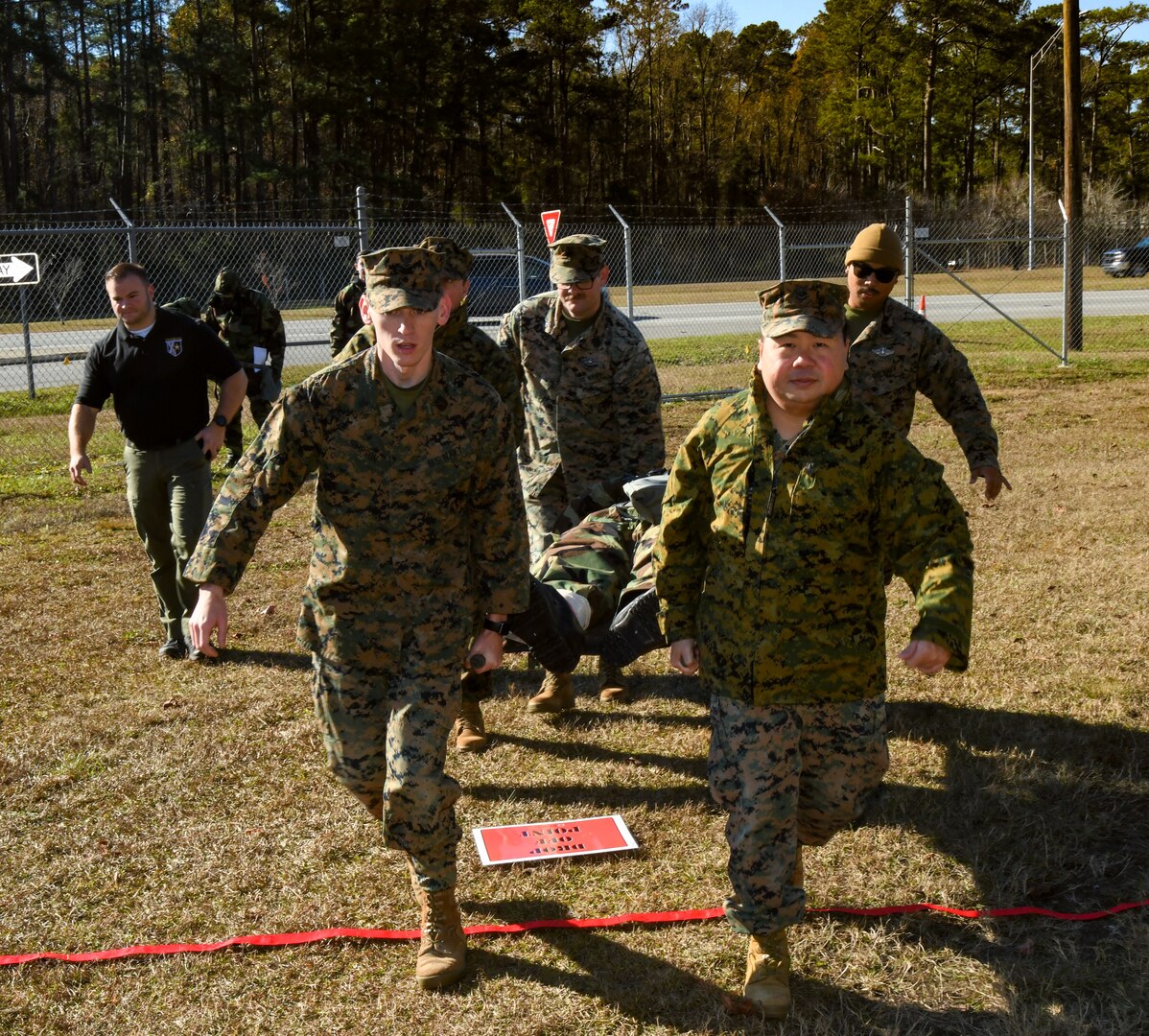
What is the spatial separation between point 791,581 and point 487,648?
0.97 meters

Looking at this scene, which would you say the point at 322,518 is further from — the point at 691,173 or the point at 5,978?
the point at 691,173

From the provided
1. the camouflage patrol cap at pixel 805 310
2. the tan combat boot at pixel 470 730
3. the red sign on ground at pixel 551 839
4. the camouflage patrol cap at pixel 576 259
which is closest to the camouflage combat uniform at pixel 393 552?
the red sign on ground at pixel 551 839

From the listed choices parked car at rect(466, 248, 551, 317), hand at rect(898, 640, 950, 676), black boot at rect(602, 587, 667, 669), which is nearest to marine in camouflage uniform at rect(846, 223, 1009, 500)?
black boot at rect(602, 587, 667, 669)

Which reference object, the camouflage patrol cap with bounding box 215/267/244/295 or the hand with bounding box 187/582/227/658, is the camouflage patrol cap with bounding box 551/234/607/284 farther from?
the camouflage patrol cap with bounding box 215/267/244/295

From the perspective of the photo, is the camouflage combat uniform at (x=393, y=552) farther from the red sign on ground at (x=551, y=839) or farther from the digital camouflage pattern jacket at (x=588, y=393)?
the digital camouflage pattern jacket at (x=588, y=393)

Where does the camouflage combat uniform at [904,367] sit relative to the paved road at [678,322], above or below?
below

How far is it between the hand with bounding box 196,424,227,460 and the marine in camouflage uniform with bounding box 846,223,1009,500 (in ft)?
10.6

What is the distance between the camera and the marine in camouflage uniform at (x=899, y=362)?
5160 mm

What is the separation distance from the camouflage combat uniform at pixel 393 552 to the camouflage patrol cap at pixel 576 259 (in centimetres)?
200

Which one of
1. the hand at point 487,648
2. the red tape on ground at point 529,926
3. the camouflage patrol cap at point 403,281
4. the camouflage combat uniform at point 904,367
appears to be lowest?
the red tape on ground at point 529,926

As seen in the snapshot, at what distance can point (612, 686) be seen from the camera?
19.6 feet

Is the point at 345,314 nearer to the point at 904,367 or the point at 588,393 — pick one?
the point at 588,393

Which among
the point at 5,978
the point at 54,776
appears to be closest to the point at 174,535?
the point at 54,776

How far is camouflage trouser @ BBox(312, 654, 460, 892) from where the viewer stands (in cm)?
349
